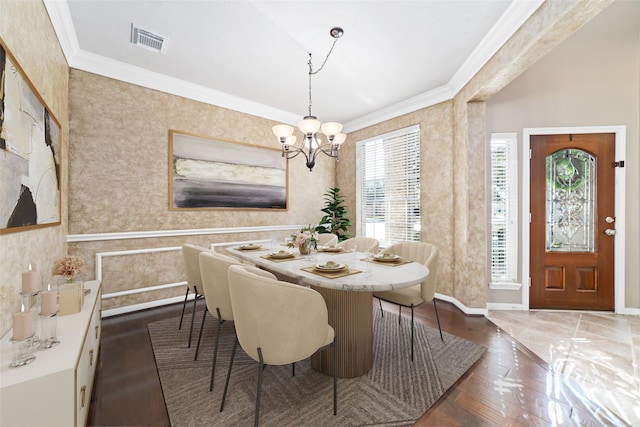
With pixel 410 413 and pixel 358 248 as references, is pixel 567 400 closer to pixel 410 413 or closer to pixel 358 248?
pixel 410 413

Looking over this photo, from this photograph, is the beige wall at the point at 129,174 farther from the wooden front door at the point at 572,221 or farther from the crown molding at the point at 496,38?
the wooden front door at the point at 572,221

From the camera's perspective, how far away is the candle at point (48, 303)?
1443 mm

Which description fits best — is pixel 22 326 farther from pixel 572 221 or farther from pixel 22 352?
pixel 572 221

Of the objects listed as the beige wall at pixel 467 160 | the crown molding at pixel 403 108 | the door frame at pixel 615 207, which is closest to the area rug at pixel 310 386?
the beige wall at pixel 467 160

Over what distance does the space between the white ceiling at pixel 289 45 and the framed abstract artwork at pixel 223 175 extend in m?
0.64

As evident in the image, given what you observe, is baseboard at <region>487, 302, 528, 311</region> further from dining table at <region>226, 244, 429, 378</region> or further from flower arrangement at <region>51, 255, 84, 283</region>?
flower arrangement at <region>51, 255, 84, 283</region>

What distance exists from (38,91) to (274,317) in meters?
2.17

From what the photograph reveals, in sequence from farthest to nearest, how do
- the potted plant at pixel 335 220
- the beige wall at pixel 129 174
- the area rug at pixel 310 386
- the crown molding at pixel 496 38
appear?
the potted plant at pixel 335 220, the beige wall at pixel 129 174, the crown molding at pixel 496 38, the area rug at pixel 310 386

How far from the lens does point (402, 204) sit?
4211 mm

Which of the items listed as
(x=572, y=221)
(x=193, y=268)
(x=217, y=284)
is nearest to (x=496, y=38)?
(x=572, y=221)

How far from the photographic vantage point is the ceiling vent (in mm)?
2465

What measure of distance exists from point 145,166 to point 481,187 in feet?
13.2

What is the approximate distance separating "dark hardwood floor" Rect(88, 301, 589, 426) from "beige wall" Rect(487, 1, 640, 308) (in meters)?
1.44

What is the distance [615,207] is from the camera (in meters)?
3.23
